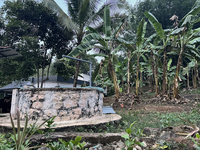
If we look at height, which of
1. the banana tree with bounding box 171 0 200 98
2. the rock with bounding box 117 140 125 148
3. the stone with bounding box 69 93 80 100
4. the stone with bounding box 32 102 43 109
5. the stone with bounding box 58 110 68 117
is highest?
the banana tree with bounding box 171 0 200 98

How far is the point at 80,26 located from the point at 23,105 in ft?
23.3

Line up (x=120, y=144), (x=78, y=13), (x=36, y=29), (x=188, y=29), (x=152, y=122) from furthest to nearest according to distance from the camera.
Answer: (x=36, y=29), (x=78, y=13), (x=188, y=29), (x=152, y=122), (x=120, y=144)

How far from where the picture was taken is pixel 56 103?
3.82 metres

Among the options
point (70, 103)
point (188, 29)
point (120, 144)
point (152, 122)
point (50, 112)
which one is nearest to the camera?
point (120, 144)

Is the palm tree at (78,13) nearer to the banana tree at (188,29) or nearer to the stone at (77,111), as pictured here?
the banana tree at (188,29)

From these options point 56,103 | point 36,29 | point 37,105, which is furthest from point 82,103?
point 36,29

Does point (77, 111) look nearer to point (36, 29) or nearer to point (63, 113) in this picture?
point (63, 113)

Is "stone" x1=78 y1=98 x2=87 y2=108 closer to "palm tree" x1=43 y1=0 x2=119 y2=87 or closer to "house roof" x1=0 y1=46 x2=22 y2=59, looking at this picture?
"house roof" x1=0 y1=46 x2=22 y2=59

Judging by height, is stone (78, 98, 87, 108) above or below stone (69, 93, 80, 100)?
below

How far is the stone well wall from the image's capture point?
12.5 ft

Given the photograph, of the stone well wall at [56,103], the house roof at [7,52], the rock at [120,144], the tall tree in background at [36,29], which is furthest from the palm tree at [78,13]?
the rock at [120,144]

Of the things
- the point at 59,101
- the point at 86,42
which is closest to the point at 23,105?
the point at 59,101

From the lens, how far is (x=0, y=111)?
20.5 feet

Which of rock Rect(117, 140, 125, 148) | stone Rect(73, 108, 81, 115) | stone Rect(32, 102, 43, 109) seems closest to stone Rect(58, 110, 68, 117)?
stone Rect(73, 108, 81, 115)
